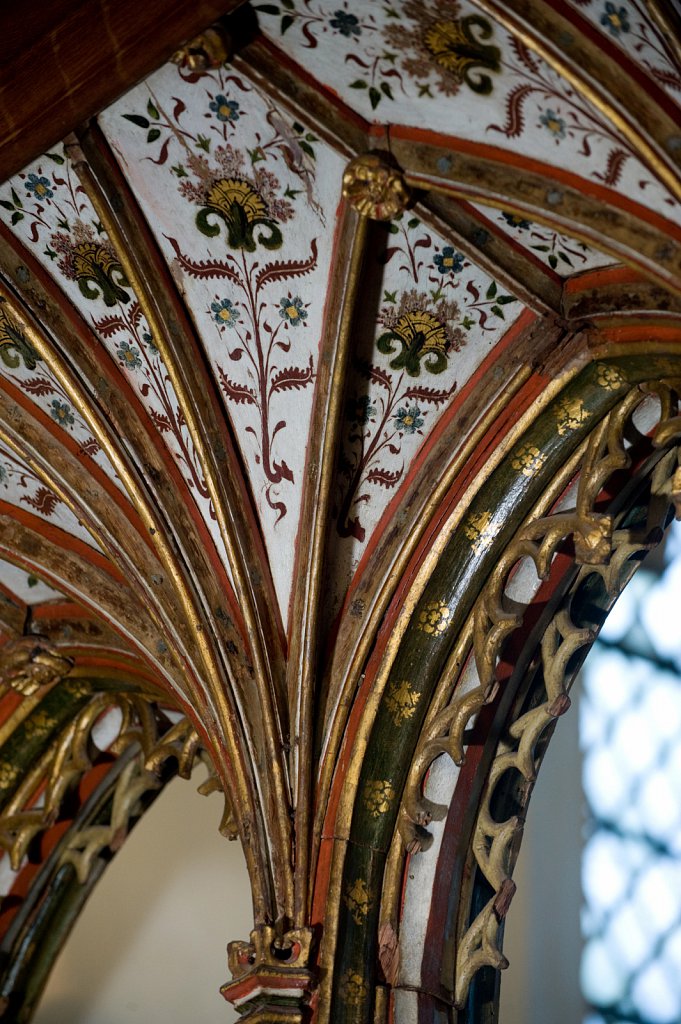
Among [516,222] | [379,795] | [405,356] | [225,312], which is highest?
[516,222]

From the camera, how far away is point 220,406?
425cm

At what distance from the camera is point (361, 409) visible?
420cm

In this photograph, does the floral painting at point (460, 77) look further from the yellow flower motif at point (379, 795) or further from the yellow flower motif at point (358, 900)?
the yellow flower motif at point (358, 900)

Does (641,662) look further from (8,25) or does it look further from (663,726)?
(8,25)

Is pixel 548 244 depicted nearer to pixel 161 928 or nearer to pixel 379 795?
pixel 379 795

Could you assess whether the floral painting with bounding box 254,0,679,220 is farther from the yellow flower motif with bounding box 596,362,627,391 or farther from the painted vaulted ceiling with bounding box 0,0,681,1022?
the yellow flower motif with bounding box 596,362,627,391

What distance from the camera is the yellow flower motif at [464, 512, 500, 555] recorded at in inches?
164

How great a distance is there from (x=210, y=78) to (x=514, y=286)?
1009 millimetres

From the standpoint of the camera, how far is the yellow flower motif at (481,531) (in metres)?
4.16

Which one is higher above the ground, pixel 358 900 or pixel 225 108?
pixel 225 108

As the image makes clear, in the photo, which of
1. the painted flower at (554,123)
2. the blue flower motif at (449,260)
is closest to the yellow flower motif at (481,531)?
the blue flower motif at (449,260)

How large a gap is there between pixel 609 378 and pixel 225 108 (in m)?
1.30

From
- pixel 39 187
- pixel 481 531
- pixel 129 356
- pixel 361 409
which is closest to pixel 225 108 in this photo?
pixel 39 187

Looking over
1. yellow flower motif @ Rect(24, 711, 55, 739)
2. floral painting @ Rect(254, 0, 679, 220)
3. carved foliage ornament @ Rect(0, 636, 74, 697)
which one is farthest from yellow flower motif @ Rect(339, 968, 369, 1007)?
floral painting @ Rect(254, 0, 679, 220)
